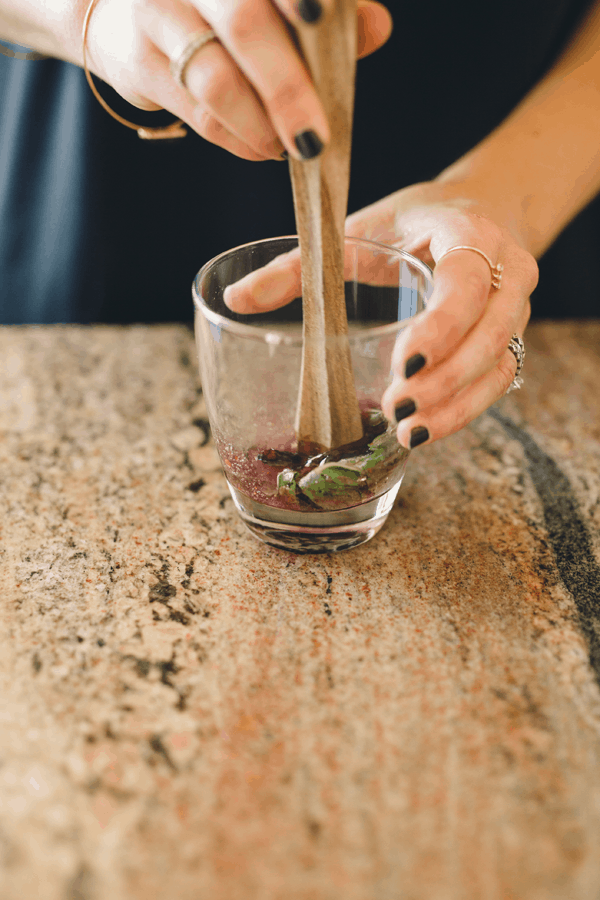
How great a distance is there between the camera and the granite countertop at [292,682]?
0.42m

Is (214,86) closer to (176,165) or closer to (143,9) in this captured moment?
(143,9)

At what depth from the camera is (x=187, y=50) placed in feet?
1.62

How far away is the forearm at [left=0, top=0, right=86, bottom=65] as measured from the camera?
693 mm

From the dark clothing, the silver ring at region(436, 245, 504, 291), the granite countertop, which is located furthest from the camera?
the dark clothing

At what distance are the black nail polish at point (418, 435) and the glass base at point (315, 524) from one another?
81mm

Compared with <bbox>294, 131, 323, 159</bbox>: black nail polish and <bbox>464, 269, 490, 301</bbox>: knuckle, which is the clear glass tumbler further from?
<bbox>294, 131, 323, 159</bbox>: black nail polish

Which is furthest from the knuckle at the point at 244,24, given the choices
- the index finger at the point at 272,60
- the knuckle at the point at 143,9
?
the knuckle at the point at 143,9

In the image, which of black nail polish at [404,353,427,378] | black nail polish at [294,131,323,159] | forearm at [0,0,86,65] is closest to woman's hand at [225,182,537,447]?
black nail polish at [404,353,427,378]

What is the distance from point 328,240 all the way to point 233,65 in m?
0.15

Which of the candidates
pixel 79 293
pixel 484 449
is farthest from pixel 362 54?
pixel 79 293

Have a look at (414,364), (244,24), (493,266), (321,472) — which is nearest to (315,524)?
(321,472)

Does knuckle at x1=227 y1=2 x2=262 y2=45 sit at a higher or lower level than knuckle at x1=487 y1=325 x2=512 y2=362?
higher

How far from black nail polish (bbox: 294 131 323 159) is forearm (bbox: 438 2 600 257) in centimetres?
36

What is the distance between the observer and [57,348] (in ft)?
3.30
